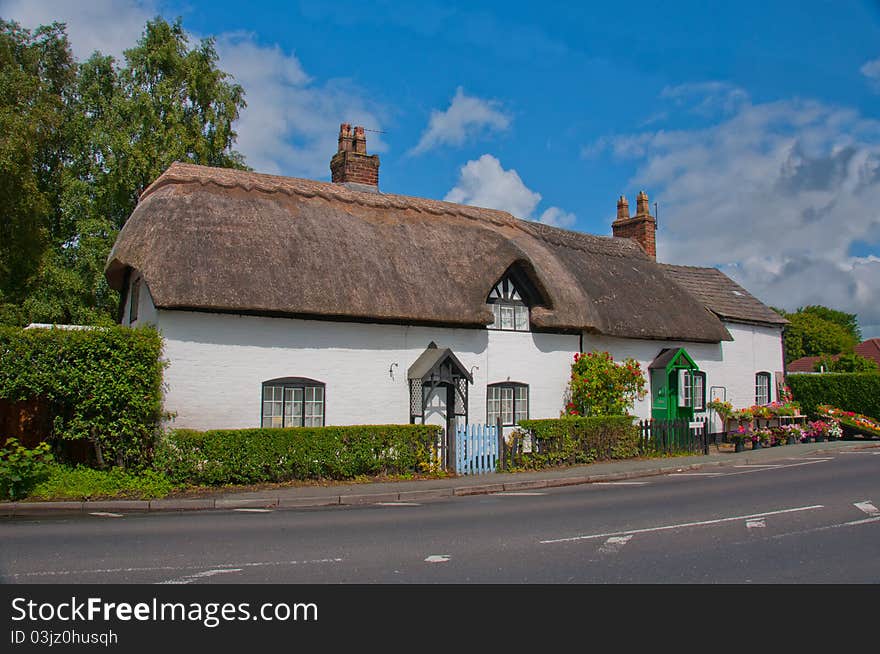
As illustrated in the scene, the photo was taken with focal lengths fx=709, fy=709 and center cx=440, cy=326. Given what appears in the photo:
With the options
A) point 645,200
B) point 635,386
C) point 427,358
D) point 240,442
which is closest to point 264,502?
point 240,442

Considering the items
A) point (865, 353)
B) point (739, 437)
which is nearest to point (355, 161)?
point (739, 437)

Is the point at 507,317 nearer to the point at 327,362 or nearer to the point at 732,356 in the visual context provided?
the point at 327,362

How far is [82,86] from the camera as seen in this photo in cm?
2830

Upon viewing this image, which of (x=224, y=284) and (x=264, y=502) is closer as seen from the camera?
(x=264, y=502)

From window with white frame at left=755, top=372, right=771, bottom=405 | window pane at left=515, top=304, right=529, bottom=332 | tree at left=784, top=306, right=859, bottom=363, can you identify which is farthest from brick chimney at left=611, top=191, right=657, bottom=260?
tree at left=784, top=306, right=859, bottom=363

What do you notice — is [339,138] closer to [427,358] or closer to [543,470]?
[427,358]

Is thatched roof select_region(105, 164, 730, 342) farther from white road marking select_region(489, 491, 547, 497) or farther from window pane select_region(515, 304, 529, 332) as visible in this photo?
white road marking select_region(489, 491, 547, 497)

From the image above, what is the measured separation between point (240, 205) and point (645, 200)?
1718cm

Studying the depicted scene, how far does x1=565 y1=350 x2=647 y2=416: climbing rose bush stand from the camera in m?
19.5

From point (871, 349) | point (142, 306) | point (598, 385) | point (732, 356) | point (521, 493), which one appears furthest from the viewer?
point (871, 349)

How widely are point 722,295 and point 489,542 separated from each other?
70.6ft

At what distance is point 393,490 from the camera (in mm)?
13328

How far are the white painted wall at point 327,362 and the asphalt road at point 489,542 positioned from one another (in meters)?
3.75

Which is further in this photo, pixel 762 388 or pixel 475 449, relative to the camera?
pixel 762 388
